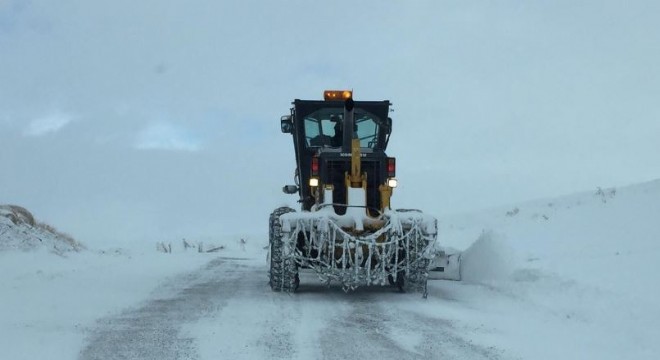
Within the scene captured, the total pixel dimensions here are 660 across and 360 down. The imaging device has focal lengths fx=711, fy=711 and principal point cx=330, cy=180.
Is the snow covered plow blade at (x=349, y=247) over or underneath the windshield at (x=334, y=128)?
underneath

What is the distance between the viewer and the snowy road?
591 cm

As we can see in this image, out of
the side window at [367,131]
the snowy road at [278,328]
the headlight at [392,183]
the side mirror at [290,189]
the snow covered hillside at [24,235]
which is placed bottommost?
the snowy road at [278,328]

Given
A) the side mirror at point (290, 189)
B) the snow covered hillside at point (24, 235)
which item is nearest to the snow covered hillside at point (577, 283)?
the side mirror at point (290, 189)

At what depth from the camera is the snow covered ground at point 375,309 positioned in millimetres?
6086

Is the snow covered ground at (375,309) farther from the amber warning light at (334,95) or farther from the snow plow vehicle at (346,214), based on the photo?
the amber warning light at (334,95)

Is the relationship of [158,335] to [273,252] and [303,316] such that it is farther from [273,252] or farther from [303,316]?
[273,252]

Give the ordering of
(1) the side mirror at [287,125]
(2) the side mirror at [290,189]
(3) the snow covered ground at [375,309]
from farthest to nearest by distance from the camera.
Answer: (2) the side mirror at [290,189], (1) the side mirror at [287,125], (3) the snow covered ground at [375,309]

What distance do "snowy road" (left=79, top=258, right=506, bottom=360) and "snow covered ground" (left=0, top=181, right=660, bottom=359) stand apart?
18 millimetres

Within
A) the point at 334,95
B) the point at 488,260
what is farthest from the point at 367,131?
the point at 488,260

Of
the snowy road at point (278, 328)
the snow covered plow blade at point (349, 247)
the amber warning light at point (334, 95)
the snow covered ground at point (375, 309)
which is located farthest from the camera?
the amber warning light at point (334, 95)

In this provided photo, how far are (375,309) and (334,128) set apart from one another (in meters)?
4.11

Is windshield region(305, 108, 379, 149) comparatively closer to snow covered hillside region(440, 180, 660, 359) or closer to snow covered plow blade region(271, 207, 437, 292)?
snow covered plow blade region(271, 207, 437, 292)

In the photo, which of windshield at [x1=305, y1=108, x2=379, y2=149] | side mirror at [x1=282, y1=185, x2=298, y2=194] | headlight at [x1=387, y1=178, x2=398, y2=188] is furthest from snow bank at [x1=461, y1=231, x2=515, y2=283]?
side mirror at [x1=282, y1=185, x2=298, y2=194]

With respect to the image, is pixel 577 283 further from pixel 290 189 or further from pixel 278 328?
pixel 290 189
